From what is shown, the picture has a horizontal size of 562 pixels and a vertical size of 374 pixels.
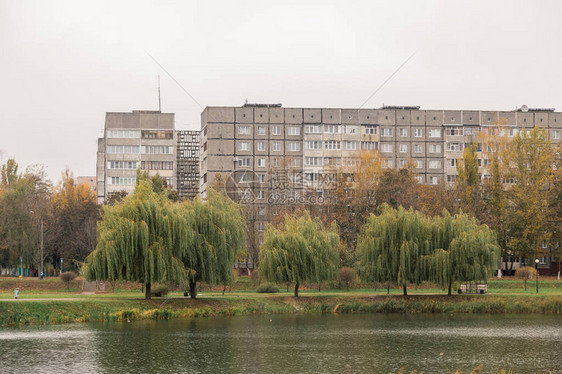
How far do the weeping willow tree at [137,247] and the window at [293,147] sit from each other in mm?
59807

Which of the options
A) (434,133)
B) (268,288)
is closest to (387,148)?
(434,133)

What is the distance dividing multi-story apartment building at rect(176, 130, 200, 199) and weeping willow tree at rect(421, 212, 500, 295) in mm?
78730

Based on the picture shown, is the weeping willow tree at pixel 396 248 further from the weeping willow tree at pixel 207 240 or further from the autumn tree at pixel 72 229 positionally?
the autumn tree at pixel 72 229

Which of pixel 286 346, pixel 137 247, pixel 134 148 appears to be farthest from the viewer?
pixel 134 148

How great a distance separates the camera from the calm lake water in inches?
1393

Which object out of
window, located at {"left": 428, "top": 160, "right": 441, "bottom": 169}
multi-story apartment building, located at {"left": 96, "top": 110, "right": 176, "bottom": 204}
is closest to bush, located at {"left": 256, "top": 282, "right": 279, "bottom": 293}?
multi-story apartment building, located at {"left": 96, "top": 110, "right": 176, "bottom": 204}

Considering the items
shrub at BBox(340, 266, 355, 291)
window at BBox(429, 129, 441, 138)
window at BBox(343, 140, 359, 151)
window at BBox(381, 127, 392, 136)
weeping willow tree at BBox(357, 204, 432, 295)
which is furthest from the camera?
window at BBox(429, 129, 441, 138)

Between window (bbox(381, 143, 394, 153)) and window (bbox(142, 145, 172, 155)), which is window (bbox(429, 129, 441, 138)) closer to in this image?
window (bbox(381, 143, 394, 153))

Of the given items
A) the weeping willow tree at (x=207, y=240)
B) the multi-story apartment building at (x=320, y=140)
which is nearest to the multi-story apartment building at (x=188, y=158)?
the multi-story apartment building at (x=320, y=140)

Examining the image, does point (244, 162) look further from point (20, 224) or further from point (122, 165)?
point (20, 224)

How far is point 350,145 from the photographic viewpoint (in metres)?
118

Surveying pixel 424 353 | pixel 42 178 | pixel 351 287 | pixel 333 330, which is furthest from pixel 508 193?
pixel 42 178

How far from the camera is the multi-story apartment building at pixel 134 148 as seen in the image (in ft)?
397

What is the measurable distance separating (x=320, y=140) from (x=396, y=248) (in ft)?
171
